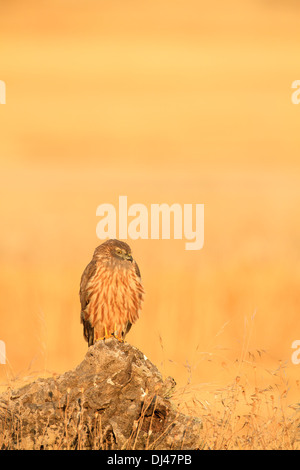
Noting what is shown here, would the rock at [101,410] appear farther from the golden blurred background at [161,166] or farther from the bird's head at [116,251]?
the bird's head at [116,251]

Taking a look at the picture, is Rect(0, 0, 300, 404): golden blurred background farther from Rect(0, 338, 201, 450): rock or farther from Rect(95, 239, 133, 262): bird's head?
Rect(95, 239, 133, 262): bird's head

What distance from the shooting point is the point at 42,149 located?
46.2 metres

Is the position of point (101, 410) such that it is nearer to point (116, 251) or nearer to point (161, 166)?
point (116, 251)

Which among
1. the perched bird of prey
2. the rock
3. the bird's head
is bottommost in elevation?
the rock

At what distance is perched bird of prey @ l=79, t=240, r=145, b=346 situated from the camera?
7258mm

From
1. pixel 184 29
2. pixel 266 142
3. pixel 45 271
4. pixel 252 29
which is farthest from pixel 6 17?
pixel 45 271

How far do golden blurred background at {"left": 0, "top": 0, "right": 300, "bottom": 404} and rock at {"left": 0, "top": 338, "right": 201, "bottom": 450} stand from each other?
30 centimetres

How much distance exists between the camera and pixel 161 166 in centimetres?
4022

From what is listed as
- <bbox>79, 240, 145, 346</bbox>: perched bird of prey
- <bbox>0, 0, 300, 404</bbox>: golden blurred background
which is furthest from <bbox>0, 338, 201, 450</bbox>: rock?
<bbox>79, 240, 145, 346</bbox>: perched bird of prey

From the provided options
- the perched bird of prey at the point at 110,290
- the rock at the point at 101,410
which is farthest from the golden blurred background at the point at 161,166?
the perched bird of prey at the point at 110,290

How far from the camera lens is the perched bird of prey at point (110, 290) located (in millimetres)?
7258

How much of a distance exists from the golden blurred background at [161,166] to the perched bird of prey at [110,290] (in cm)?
79

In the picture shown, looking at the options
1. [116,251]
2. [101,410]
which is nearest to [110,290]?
[116,251]

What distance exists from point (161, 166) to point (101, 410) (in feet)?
115
